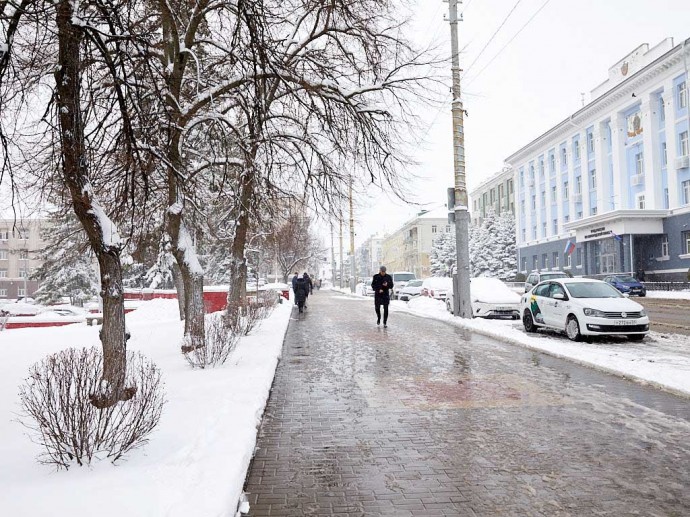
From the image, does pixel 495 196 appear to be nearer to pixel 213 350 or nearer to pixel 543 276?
pixel 543 276

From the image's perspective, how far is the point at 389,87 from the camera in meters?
10.1

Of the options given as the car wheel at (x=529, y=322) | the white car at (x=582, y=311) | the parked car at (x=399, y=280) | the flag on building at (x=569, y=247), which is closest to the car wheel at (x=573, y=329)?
the white car at (x=582, y=311)

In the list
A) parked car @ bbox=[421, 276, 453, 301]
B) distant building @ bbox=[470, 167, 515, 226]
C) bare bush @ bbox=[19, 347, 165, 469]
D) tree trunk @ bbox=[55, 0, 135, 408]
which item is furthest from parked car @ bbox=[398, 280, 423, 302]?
distant building @ bbox=[470, 167, 515, 226]

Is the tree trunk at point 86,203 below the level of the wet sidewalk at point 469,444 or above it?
above

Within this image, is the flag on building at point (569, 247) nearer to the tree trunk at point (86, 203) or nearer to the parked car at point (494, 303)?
the parked car at point (494, 303)

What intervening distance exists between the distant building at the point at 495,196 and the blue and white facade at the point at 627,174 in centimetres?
1639

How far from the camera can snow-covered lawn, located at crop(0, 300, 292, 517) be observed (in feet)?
11.9

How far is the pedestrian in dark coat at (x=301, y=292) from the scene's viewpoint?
85.9ft

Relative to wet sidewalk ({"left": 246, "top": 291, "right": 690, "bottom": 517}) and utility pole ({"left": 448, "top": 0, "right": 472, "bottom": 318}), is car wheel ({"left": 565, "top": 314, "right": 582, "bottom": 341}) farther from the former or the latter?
utility pole ({"left": 448, "top": 0, "right": 472, "bottom": 318})

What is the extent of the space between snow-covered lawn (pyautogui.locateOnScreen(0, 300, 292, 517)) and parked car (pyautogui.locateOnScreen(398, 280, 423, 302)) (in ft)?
95.4

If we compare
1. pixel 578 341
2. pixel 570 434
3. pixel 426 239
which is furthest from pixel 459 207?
pixel 426 239

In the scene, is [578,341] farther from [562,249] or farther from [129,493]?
[562,249]

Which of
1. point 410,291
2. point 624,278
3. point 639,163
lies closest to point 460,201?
point 410,291

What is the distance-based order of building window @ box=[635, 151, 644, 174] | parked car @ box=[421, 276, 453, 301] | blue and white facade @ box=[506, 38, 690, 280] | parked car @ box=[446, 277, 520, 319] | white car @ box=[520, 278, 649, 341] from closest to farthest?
1. white car @ box=[520, 278, 649, 341]
2. parked car @ box=[446, 277, 520, 319]
3. parked car @ box=[421, 276, 453, 301]
4. blue and white facade @ box=[506, 38, 690, 280]
5. building window @ box=[635, 151, 644, 174]
